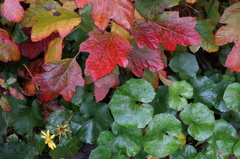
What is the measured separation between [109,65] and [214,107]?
0.66 m

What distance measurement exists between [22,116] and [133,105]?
542mm

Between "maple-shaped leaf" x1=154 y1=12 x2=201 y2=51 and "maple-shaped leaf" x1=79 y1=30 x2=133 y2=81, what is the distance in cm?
16

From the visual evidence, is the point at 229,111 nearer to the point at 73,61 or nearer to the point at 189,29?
the point at 189,29

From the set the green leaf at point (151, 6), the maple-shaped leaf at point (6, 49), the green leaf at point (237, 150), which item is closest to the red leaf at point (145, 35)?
the green leaf at point (151, 6)

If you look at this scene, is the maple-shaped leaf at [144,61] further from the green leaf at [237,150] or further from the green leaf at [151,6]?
the green leaf at [237,150]

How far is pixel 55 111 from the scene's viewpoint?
1.12 metres

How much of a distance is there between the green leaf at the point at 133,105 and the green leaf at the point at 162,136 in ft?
0.20

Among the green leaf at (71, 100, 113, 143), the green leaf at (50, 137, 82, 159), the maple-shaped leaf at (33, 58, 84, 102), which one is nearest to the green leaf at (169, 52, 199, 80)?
the green leaf at (71, 100, 113, 143)

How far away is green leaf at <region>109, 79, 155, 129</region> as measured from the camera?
971mm

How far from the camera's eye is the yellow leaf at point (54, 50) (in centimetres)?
95

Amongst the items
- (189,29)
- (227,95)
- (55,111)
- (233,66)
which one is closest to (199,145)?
(227,95)

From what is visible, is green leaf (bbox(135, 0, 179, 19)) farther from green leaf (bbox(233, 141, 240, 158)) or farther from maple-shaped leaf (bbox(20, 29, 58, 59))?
green leaf (bbox(233, 141, 240, 158))

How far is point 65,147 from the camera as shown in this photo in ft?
3.68

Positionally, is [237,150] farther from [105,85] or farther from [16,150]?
[16,150]
